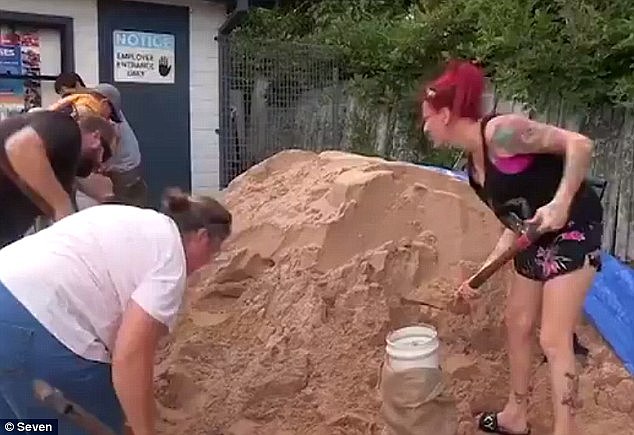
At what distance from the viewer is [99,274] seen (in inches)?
85.5

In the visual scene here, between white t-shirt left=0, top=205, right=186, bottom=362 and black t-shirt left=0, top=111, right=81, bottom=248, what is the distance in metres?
0.83

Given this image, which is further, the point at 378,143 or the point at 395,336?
the point at 378,143

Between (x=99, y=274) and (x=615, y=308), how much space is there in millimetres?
2680

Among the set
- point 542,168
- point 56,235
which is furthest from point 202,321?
point 56,235

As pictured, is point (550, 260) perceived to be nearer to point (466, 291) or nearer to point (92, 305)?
point (466, 291)

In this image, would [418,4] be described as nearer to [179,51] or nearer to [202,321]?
[179,51]

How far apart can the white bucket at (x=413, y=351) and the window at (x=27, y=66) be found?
526 cm

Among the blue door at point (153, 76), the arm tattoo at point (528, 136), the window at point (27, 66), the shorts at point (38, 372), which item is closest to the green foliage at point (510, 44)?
the blue door at point (153, 76)

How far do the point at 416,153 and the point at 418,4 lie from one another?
1397 millimetres

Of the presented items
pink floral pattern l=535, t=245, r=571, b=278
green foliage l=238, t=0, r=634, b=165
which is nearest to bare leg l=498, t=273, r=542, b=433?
pink floral pattern l=535, t=245, r=571, b=278

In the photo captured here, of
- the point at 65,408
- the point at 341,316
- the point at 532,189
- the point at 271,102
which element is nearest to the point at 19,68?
the point at 271,102

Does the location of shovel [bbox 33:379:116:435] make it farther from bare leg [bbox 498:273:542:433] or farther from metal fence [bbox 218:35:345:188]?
metal fence [bbox 218:35:345:188]

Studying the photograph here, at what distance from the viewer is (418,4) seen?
859 centimetres

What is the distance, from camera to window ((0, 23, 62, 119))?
768 cm
